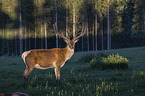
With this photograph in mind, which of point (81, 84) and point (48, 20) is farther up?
point (48, 20)

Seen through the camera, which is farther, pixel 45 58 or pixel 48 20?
pixel 48 20

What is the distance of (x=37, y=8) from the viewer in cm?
4841

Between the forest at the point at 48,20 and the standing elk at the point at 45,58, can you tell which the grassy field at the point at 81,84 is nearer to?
the standing elk at the point at 45,58

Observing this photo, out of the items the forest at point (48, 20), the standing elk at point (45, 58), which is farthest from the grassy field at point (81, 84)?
the forest at point (48, 20)

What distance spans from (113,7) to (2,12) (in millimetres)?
31176

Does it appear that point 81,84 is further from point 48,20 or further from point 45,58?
point 48,20

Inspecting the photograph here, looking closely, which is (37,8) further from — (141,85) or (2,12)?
(141,85)

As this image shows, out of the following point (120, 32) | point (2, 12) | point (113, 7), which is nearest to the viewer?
point (2, 12)

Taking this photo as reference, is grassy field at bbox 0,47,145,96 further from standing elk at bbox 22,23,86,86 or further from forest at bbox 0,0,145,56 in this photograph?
forest at bbox 0,0,145,56

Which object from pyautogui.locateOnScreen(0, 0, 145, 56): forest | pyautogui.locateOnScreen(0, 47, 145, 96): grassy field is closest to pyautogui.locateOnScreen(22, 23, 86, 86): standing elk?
pyautogui.locateOnScreen(0, 47, 145, 96): grassy field

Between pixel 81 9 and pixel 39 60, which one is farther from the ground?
pixel 81 9

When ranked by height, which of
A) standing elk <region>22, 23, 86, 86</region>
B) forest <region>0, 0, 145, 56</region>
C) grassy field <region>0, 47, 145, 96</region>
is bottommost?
grassy field <region>0, 47, 145, 96</region>

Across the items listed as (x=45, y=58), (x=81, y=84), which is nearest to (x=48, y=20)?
(x=45, y=58)

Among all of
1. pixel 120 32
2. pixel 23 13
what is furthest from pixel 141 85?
pixel 120 32
